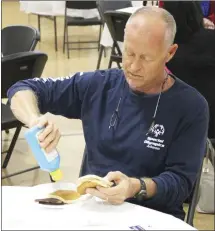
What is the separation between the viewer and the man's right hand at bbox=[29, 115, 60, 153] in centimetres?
135

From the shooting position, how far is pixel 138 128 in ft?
5.47

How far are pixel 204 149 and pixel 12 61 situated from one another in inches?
64.2

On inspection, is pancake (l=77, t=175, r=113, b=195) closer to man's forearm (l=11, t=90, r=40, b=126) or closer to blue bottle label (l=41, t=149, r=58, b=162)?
blue bottle label (l=41, t=149, r=58, b=162)

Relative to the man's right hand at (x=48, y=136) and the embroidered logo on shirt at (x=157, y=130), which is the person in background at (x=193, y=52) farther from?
the man's right hand at (x=48, y=136)

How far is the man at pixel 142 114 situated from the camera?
62.2 inches

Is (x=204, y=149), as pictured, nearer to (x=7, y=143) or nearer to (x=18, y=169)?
(x=18, y=169)

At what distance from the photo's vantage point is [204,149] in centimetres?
166

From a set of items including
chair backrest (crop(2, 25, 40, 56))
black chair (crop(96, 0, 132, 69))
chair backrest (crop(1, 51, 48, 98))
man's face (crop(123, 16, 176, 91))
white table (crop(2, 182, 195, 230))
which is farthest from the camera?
black chair (crop(96, 0, 132, 69))

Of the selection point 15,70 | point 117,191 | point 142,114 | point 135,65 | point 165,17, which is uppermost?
point 165,17

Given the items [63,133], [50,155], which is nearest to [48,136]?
[50,155]

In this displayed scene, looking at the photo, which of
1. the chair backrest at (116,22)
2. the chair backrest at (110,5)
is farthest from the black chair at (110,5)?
the chair backrest at (116,22)

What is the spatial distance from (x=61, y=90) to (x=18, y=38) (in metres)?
1.97

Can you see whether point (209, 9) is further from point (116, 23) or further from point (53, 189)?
point (53, 189)

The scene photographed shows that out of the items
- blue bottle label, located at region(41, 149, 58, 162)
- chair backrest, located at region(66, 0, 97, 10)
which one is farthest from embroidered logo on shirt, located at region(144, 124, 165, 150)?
chair backrest, located at region(66, 0, 97, 10)
